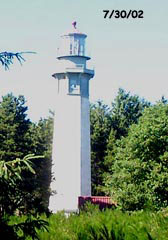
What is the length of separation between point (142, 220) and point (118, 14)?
3.85 meters

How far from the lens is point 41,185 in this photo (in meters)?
37.9

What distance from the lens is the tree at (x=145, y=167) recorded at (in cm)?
2695

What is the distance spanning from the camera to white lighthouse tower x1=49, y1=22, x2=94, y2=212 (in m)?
38.1

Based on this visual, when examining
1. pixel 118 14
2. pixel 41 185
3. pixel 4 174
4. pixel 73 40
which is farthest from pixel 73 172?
pixel 4 174

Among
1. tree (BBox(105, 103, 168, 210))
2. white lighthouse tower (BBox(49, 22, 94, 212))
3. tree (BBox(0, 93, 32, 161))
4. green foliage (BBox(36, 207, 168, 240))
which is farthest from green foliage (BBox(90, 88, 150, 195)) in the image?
green foliage (BBox(36, 207, 168, 240))

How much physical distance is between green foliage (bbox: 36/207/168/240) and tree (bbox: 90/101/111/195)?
33.7 m

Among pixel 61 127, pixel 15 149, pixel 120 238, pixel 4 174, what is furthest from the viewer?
pixel 61 127

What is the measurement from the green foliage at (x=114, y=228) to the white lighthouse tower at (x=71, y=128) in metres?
24.8

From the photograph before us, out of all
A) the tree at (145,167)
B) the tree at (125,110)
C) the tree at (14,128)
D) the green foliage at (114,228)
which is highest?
the tree at (125,110)

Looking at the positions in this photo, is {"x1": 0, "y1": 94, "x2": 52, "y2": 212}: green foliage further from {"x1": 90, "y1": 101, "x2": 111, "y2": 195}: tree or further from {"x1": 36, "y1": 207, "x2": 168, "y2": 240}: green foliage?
{"x1": 36, "y1": 207, "x2": 168, "y2": 240}: green foliage

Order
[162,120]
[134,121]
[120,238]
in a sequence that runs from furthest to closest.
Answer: [134,121], [162,120], [120,238]

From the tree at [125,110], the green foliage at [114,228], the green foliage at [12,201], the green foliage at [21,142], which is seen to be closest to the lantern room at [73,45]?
the green foliage at [21,142]

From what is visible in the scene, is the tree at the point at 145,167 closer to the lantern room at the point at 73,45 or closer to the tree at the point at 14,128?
the tree at the point at 14,128

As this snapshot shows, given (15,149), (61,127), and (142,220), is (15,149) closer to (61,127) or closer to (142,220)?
(61,127)
